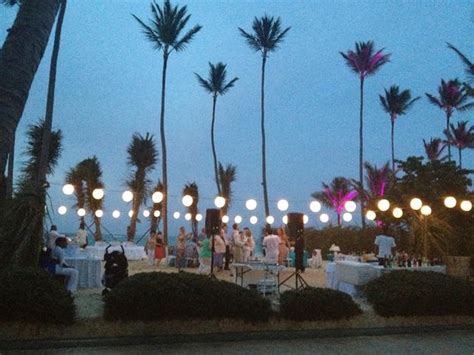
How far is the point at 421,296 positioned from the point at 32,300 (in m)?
5.84

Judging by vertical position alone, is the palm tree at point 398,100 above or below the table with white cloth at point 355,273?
above

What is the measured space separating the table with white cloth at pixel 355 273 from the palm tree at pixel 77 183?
2199 centimetres

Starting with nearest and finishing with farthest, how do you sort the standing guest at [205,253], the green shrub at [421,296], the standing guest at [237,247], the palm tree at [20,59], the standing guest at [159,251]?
the palm tree at [20,59] < the green shrub at [421,296] < the standing guest at [205,253] < the standing guest at [237,247] < the standing guest at [159,251]

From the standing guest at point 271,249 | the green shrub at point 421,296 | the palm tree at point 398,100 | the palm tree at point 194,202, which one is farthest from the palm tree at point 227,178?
the green shrub at point 421,296

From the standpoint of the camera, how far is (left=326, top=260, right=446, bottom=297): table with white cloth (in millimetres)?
9914

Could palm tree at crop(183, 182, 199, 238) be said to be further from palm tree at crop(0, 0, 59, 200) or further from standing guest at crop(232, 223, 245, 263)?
palm tree at crop(0, 0, 59, 200)

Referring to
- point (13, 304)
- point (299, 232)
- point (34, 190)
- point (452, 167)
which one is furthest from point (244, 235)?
point (13, 304)

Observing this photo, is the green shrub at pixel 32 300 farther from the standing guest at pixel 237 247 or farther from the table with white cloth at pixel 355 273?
the standing guest at pixel 237 247

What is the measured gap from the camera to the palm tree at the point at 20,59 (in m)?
5.63

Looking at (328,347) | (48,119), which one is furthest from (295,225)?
(48,119)

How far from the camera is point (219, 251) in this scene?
589 inches

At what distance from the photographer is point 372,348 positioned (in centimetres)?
622

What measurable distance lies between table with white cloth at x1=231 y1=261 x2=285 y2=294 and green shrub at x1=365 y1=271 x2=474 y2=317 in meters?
2.58

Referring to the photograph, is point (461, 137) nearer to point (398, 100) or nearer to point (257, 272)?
point (398, 100)
